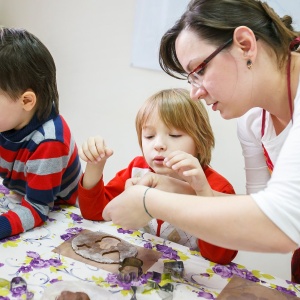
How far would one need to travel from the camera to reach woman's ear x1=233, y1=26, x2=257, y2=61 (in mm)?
827

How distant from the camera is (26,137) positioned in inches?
45.7

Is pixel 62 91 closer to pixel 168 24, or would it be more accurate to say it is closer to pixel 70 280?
pixel 168 24

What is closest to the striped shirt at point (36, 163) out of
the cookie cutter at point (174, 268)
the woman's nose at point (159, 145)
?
the woman's nose at point (159, 145)

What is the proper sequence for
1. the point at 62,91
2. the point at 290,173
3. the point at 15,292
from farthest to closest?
the point at 62,91 → the point at 15,292 → the point at 290,173

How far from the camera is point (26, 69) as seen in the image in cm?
114

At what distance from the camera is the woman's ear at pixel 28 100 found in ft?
3.75

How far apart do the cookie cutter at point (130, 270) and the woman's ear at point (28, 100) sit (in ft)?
1.71

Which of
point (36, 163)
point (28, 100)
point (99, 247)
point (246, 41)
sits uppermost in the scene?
point (246, 41)

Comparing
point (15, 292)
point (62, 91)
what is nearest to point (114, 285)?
point (15, 292)

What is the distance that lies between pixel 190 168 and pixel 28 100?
1.65 feet

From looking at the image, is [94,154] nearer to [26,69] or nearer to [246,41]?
[26,69]

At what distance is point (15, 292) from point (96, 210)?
1.25 feet

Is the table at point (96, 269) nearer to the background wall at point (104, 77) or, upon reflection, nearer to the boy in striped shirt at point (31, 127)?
the boy in striped shirt at point (31, 127)

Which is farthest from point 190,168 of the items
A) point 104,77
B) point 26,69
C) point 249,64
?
point 104,77
